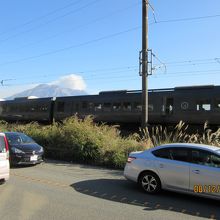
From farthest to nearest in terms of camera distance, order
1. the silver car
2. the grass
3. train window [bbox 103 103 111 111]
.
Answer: train window [bbox 103 103 111 111] < the grass < the silver car

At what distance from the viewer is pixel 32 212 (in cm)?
752

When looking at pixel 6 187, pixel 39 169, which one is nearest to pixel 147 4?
pixel 39 169

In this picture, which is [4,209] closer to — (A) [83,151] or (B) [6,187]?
(B) [6,187]

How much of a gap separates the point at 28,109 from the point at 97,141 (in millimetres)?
26538

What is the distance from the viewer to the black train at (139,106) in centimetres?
2483

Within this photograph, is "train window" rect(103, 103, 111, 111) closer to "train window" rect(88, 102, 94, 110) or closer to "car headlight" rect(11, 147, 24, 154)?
"train window" rect(88, 102, 94, 110)

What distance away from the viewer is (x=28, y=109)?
41.8 metres

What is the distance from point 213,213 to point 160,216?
4.07 ft

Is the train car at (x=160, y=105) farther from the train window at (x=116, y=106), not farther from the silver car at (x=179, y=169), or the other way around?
the silver car at (x=179, y=169)

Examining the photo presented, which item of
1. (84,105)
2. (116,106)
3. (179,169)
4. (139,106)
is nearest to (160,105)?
(139,106)

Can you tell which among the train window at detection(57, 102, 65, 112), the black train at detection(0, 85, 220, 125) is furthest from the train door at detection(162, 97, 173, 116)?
the train window at detection(57, 102, 65, 112)

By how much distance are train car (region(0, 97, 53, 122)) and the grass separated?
18493 millimetres
